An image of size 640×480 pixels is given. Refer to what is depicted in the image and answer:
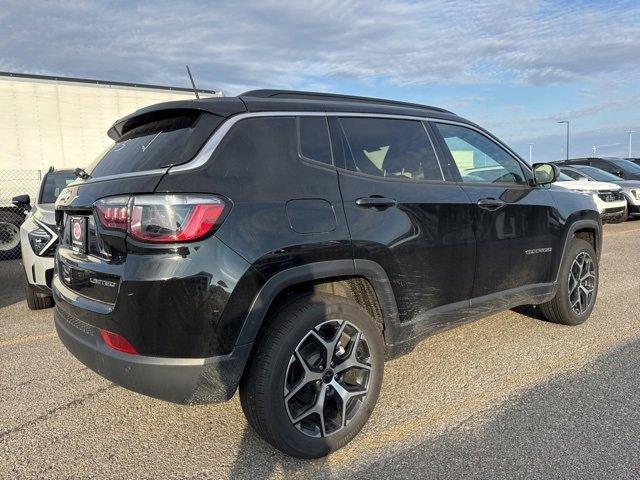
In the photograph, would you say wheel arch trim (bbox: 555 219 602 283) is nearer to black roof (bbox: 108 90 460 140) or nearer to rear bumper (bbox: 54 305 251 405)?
black roof (bbox: 108 90 460 140)

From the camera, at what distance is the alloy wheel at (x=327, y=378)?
105 inches

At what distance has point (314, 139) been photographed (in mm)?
2912

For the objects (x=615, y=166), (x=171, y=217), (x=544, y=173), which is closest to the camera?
(x=171, y=217)

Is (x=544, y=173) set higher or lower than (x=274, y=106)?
lower

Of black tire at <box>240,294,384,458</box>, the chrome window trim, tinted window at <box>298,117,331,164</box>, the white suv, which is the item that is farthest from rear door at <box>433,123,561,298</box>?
the white suv

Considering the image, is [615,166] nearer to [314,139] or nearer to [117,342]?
[314,139]

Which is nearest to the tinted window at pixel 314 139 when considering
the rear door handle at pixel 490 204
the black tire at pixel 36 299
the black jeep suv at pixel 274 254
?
the black jeep suv at pixel 274 254

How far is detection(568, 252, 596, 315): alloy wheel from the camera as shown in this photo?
461cm

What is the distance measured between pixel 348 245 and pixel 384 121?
1.06m

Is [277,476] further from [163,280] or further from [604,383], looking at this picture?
[604,383]

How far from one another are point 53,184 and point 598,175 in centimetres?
1300

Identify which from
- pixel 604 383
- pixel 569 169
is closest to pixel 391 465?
pixel 604 383

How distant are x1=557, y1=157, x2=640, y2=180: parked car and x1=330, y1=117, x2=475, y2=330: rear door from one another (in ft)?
45.4

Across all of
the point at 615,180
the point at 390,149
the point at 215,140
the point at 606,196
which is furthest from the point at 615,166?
the point at 215,140
